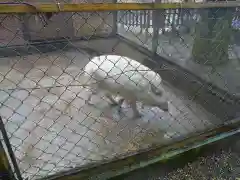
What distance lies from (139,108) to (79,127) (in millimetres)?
726

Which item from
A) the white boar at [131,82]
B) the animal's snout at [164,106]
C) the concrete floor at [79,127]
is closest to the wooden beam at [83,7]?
the concrete floor at [79,127]

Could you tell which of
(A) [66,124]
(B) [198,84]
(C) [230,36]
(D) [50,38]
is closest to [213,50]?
(C) [230,36]

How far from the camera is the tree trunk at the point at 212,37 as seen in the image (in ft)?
7.54

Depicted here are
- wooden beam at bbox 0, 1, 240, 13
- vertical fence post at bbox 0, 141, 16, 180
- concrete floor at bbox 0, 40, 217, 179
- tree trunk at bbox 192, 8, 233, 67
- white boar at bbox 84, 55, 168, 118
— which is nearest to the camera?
wooden beam at bbox 0, 1, 240, 13

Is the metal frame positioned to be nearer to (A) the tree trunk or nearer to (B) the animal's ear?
(B) the animal's ear

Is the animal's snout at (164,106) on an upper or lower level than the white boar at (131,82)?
lower

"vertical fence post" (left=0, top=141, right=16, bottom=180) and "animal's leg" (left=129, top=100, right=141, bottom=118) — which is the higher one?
"vertical fence post" (left=0, top=141, right=16, bottom=180)

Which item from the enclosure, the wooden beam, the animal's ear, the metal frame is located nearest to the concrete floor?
the enclosure

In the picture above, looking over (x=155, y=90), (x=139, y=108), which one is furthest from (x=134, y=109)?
(x=155, y=90)

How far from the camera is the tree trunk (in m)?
2.30

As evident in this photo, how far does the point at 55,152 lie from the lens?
1803 millimetres

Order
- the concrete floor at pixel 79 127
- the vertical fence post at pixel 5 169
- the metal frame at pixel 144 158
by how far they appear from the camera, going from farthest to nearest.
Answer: the concrete floor at pixel 79 127 → the metal frame at pixel 144 158 → the vertical fence post at pixel 5 169

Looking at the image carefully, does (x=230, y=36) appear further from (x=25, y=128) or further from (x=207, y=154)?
(x=25, y=128)

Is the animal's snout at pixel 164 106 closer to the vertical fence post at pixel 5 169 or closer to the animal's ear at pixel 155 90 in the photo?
the animal's ear at pixel 155 90
